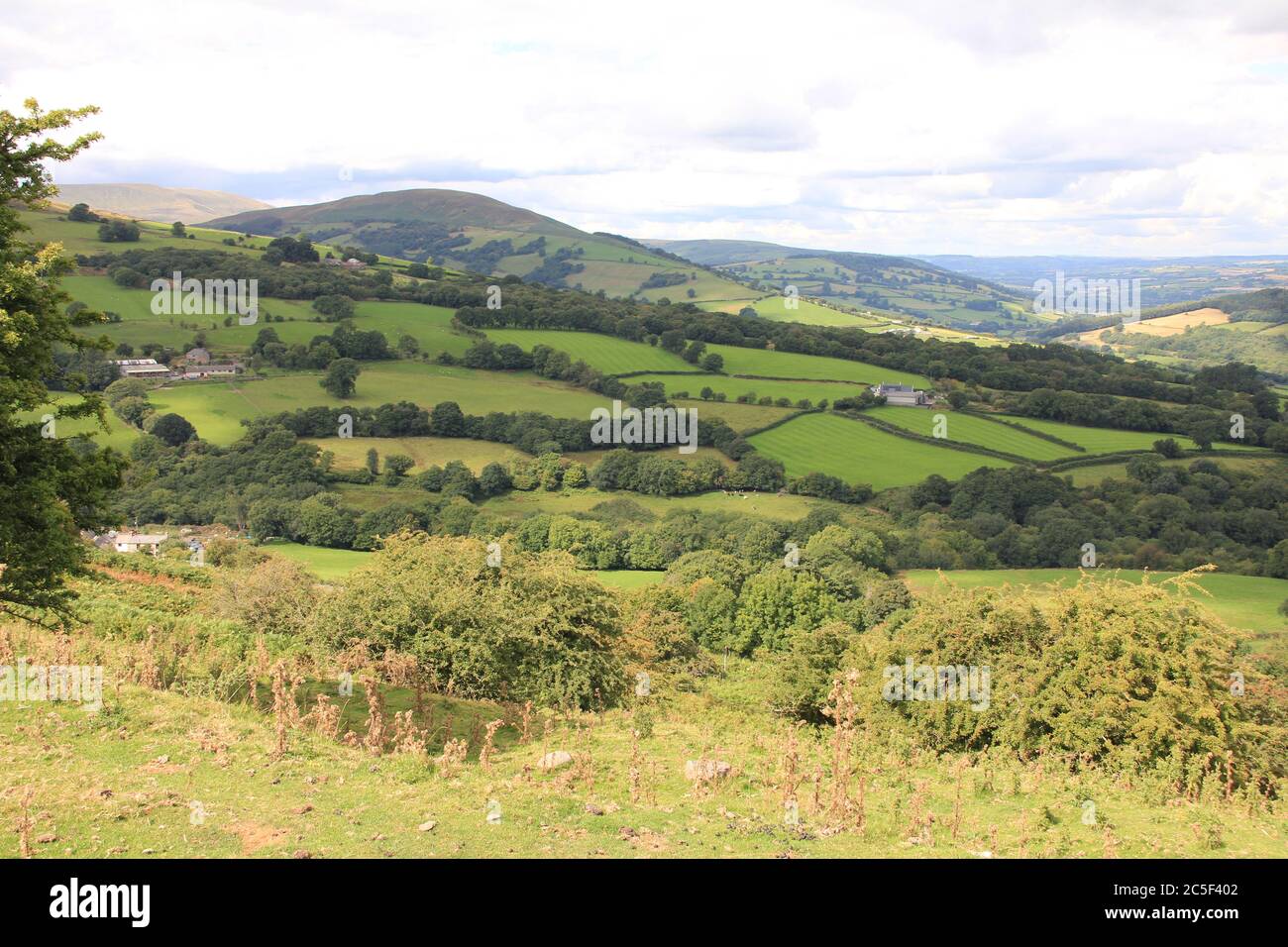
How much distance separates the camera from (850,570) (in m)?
53.1

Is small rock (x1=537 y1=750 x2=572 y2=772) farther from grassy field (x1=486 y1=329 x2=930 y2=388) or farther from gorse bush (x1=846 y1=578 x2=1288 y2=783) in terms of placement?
grassy field (x1=486 y1=329 x2=930 y2=388)

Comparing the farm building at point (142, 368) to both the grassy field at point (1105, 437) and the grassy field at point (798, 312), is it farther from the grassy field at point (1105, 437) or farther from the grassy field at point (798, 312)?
the grassy field at point (798, 312)

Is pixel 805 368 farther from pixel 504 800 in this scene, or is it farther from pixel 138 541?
pixel 504 800

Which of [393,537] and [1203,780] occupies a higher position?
[393,537]

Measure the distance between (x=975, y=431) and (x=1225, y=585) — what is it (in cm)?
3552

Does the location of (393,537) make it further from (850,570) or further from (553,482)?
(553,482)

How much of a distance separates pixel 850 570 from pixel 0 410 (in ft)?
152

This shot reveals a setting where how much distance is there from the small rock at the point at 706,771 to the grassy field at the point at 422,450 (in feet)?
212

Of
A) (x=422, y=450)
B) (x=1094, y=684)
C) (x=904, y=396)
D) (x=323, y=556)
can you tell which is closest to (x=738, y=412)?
(x=904, y=396)

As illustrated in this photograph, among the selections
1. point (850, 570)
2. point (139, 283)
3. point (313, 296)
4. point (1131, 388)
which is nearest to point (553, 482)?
point (850, 570)

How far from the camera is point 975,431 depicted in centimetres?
9225

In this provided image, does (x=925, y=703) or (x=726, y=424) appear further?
(x=726, y=424)

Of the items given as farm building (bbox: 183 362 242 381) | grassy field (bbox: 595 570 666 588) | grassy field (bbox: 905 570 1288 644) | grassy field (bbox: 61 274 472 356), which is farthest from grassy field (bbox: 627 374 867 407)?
grassy field (bbox: 595 570 666 588)

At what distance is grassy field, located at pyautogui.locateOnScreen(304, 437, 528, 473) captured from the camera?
75.9 metres
